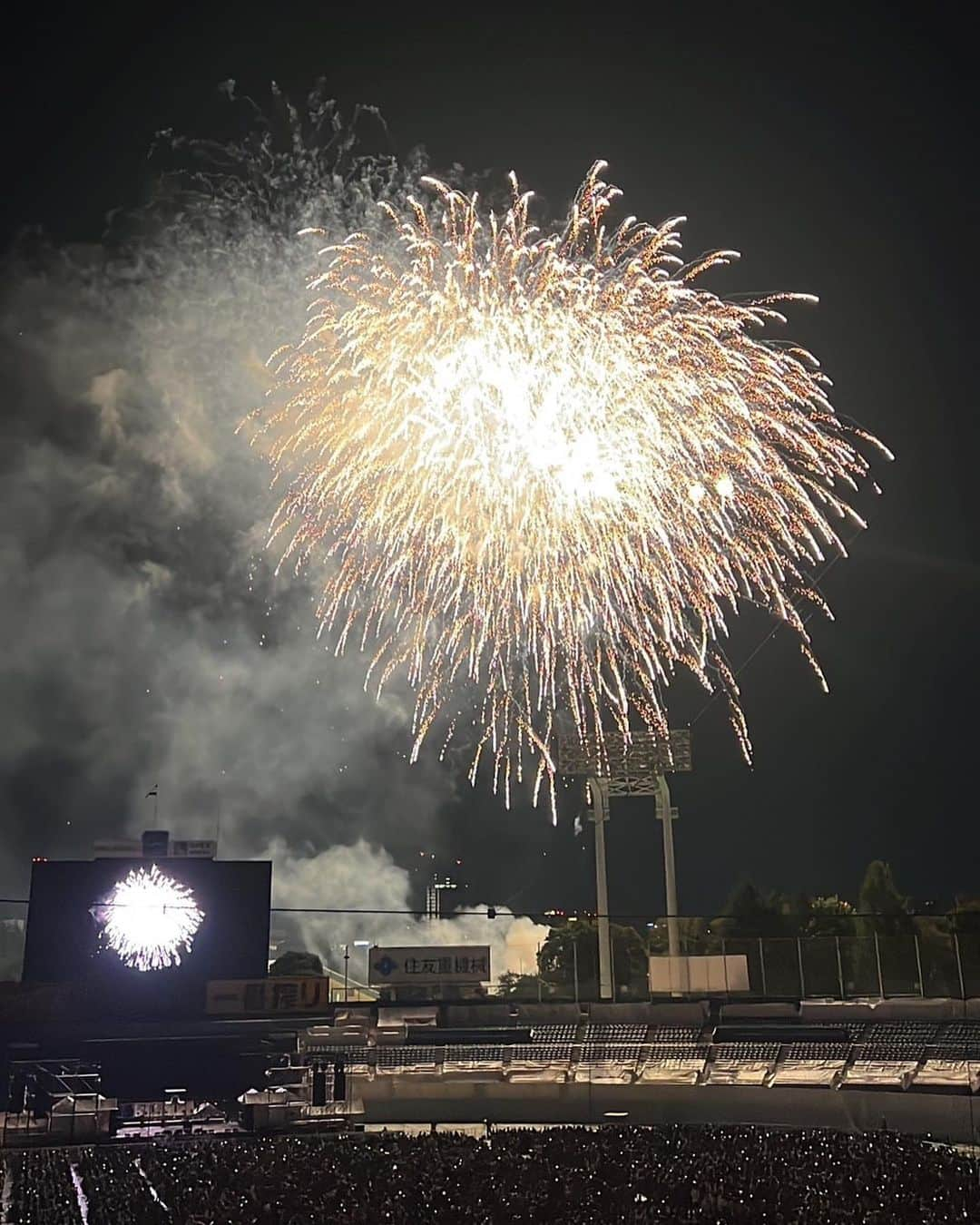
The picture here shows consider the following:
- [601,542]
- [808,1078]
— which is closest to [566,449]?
[601,542]

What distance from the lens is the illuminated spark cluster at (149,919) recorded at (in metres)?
31.9

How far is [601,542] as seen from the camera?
80.0 ft

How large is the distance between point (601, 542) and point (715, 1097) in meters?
13.8

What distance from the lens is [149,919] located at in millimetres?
32062

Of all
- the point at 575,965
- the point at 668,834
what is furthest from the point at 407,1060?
the point at 668,834

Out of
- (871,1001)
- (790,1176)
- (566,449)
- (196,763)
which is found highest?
(196,763)

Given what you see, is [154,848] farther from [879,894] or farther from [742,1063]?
[879,894]

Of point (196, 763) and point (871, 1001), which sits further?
point (196, 763)

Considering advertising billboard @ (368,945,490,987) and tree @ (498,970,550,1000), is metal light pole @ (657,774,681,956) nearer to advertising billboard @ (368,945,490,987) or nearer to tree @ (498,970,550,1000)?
advertising billboard @ (368,945,490,987)

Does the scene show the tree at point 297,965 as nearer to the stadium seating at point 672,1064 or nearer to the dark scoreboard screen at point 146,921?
the dark scoreboard screen at point 146,921

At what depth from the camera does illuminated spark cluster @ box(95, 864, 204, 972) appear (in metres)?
31.9

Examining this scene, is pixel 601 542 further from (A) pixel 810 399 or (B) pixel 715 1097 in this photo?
(B) pixel 715 1097

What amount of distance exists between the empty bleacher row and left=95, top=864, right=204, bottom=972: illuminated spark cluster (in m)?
4.70

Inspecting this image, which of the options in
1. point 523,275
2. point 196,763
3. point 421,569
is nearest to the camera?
point 523,275
